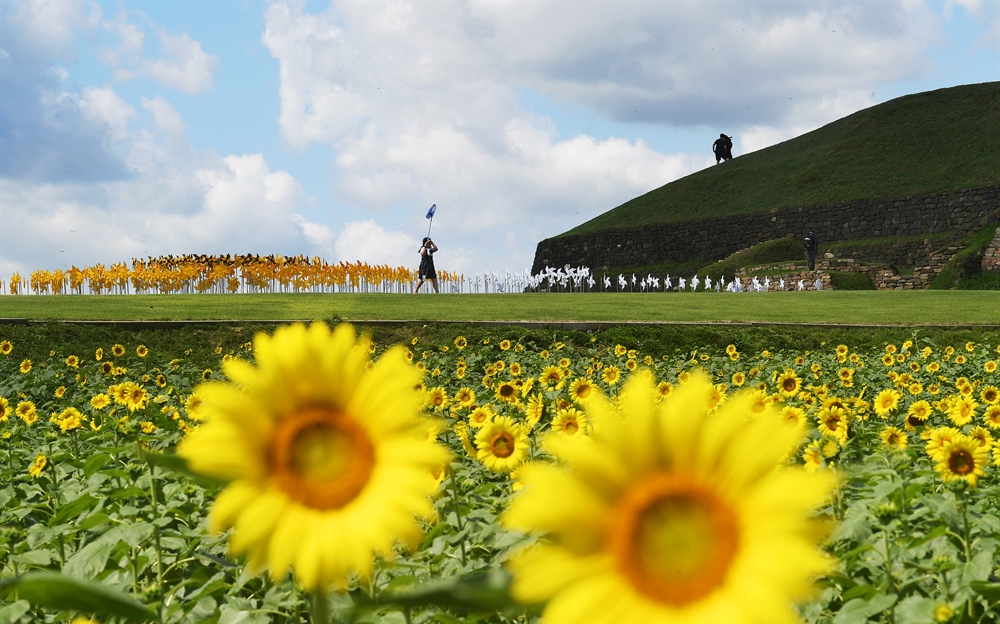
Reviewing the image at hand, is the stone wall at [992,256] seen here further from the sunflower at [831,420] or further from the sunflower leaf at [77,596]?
the sunflower leaf at [77,596]

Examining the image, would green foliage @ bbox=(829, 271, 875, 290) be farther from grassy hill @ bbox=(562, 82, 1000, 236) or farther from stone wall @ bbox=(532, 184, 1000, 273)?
grassy hill @ bbox=(562, 82, 1000, 236)

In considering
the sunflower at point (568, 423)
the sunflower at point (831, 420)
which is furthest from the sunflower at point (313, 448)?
the sunflower at point (831, 420)

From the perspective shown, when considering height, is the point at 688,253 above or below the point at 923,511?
above

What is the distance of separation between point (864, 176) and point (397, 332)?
36.0 m

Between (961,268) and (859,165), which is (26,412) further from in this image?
(859,165)

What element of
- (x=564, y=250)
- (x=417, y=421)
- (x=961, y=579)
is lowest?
(x=961, y=579)

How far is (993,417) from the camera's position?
4.62m

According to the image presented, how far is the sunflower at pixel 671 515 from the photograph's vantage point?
629 millimetres

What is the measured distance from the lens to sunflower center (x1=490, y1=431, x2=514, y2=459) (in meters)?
2.86

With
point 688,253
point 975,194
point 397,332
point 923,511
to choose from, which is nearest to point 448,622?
point 923,511

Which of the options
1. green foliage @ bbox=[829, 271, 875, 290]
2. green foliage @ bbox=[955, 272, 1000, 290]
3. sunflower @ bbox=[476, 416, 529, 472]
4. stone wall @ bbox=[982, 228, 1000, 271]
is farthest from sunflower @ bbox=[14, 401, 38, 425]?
stone wall @ bbox=[982, 228, 1000, 271]

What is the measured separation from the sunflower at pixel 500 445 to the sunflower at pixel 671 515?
84.5 inches

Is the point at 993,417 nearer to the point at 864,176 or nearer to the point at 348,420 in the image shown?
the point at 348,420

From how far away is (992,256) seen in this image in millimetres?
32125
